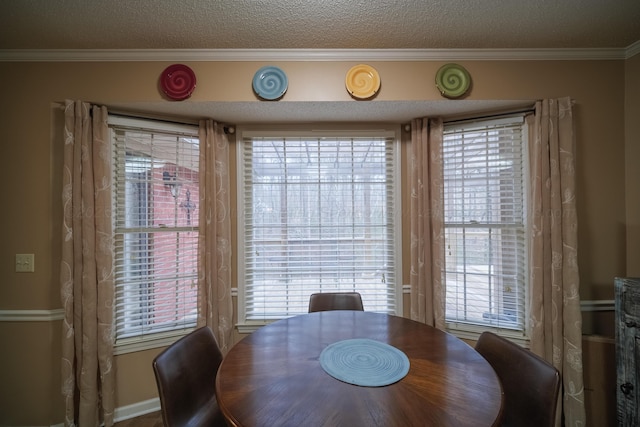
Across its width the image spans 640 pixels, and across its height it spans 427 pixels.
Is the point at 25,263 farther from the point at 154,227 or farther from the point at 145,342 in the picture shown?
the point at 145,342

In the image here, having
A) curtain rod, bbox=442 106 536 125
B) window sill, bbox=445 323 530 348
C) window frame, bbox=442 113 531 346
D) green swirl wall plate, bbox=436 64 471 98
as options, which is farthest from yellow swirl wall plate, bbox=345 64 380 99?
window sill, bbox=445 323 530 348

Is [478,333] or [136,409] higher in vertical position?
[478,333]

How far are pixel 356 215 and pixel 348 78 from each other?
1.06 m

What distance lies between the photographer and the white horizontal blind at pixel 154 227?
76.3 inches

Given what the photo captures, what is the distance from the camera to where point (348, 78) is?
1775mm

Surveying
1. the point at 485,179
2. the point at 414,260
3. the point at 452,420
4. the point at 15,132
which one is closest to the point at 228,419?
the point at 452,420

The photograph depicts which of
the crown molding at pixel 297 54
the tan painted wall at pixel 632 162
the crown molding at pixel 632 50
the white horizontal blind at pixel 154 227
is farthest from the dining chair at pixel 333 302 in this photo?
the crown molding at pixel 632 50

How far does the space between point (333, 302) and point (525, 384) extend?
116cm

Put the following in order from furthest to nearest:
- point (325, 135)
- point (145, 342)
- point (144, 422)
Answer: point (325, 135) < point (145, 342) < point (144, 422)

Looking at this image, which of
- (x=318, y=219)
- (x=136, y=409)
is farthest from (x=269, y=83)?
(x=136, y=409)

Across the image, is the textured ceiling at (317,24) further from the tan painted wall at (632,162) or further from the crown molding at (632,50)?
the tan painted wall at (632,162)

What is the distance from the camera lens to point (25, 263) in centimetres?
176

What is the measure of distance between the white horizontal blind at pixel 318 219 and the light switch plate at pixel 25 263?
4.63 feet

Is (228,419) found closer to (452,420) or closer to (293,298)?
(452,420)
